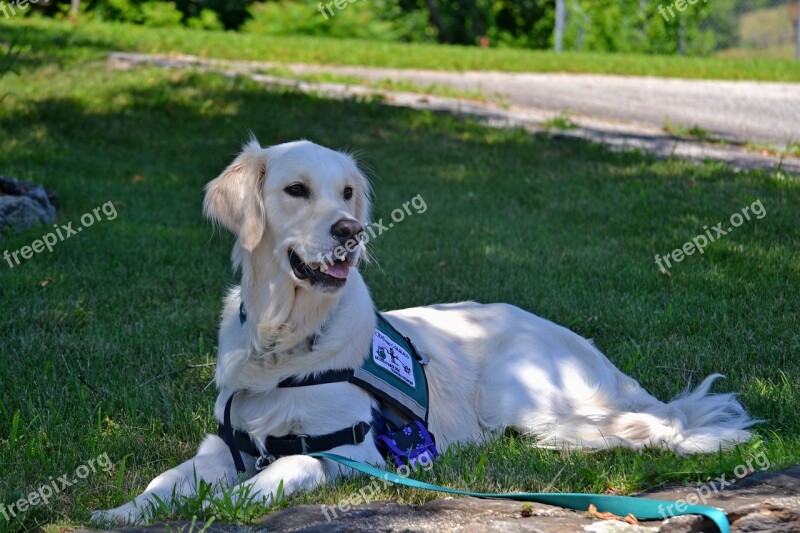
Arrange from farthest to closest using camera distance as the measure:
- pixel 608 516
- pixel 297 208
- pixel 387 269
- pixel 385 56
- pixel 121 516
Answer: pixel 385 56 → pixel 387 269 → pixel 297 208 → pixel 121 516 → pixel 608 516

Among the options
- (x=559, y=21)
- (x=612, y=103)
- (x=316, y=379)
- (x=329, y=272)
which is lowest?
(x=316, y=379)

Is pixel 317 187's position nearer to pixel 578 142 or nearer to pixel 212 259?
pixel 212 259

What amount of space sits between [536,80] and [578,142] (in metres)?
5.42

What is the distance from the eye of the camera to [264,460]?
3.76m

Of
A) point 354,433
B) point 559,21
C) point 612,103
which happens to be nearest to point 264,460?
point 354,433

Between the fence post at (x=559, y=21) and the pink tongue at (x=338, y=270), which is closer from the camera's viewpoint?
the pink tongue at (x=338, y=270)

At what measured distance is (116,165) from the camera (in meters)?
9.72

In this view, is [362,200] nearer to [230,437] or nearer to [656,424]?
[230,437]

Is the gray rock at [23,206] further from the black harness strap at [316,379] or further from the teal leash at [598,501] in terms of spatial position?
the teal leash at [598,501]

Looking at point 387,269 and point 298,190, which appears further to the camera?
point 387,269

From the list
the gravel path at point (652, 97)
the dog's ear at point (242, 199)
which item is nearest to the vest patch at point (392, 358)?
the dog's ear at point (242, 199)

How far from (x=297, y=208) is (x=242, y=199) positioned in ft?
0.87

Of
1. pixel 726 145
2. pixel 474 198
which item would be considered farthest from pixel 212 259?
pixel 726 145

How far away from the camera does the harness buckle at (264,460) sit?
3.74 m
